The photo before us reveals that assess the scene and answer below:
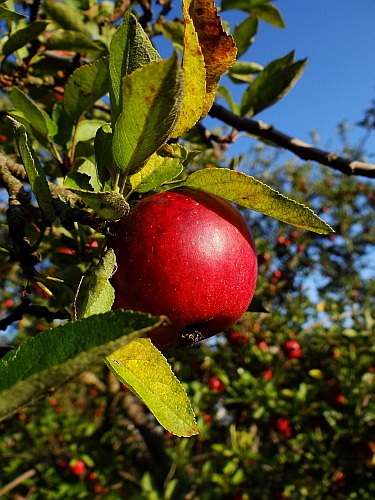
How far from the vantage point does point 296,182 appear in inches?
296

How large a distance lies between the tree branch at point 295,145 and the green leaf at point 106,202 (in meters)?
0.80

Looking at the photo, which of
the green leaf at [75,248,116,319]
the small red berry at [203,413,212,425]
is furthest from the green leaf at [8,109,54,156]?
the small red berry at [203,413,212,425]

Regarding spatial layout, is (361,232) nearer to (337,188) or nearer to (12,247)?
(337,188)

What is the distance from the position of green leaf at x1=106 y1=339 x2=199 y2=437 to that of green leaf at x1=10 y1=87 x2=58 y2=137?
2.36ft

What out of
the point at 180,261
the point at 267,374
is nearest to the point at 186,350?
the point at 267,374

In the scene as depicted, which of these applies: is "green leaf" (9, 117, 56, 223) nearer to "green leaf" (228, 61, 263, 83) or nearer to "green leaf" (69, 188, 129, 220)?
"green leaf" (69, 188, 129, 220)

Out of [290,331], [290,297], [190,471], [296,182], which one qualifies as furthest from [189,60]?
[296,182]

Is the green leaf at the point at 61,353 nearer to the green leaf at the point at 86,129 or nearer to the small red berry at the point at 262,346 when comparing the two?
the green leaf at the point at 86,129

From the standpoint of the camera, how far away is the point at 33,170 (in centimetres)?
62

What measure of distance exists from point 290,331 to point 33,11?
341 cm

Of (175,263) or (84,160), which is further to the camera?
(84,160)

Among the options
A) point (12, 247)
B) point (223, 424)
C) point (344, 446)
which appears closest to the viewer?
point (12, 247)

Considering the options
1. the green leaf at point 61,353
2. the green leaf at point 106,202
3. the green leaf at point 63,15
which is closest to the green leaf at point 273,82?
the green leaf at point 63,15

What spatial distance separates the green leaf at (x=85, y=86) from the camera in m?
0.96
